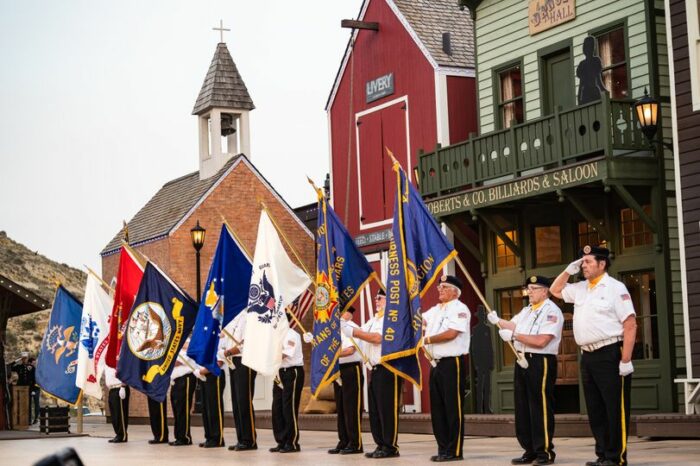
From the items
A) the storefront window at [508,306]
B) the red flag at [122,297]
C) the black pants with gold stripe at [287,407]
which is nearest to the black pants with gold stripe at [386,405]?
the black pants with gold stripe at [287,407]

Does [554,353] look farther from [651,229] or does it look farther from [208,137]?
[208,137]

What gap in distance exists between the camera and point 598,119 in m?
20.3

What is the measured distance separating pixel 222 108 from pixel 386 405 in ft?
79.4

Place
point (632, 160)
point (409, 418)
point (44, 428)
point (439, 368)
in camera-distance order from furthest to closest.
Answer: point (44, 428), point (409, 418), point (632, 160), point (439, 368)

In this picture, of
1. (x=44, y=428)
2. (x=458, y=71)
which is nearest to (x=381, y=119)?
(x=458, y=71)

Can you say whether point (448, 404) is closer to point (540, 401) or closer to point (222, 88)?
point (540, 401)

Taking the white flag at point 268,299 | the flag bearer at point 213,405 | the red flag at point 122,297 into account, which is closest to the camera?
the white flag at point 268,299

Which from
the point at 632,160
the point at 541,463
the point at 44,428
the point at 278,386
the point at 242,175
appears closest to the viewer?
the point at 541,463

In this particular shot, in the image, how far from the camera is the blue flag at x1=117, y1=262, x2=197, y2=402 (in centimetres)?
1986

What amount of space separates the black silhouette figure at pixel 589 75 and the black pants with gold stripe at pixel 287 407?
756 cm

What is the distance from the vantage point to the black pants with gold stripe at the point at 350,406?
16.3m

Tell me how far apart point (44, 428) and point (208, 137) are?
45.8 feet

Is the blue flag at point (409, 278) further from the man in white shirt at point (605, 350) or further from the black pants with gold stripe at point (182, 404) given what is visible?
the black pants with gold stripe at point (182, 404)

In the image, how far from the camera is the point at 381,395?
601 inches
